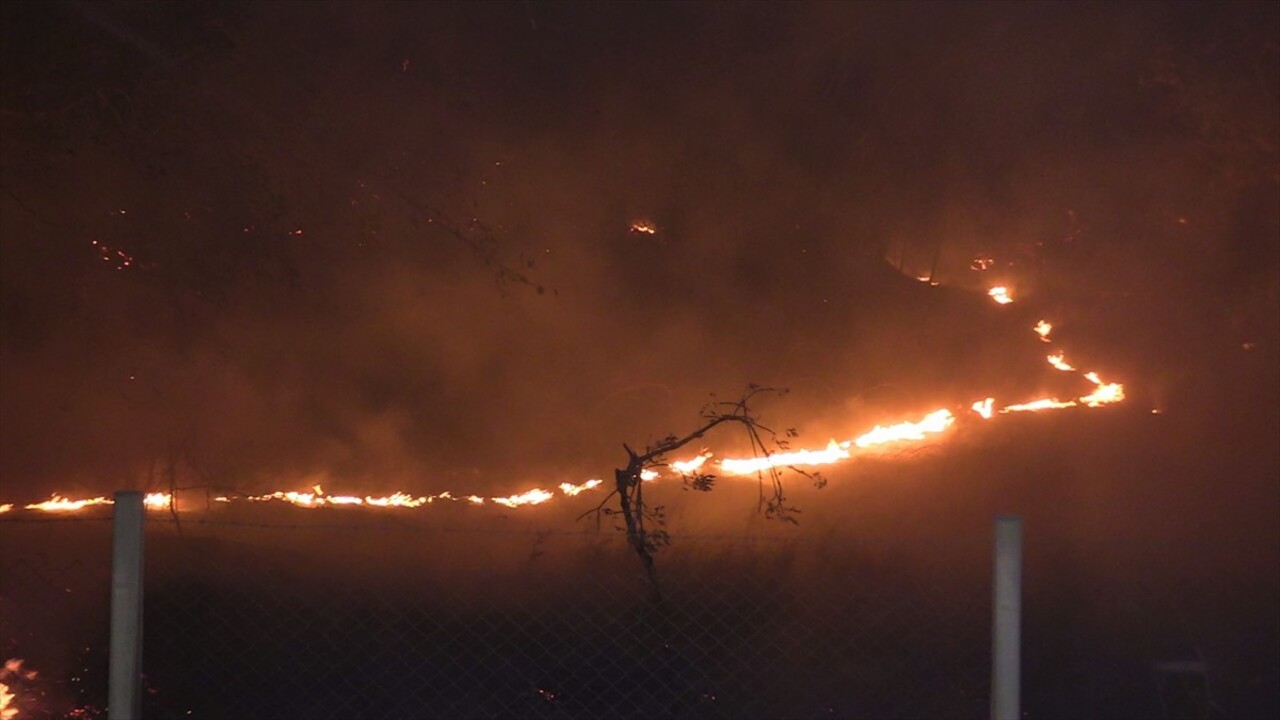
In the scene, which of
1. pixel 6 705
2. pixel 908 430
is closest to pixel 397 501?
pixel 6 705

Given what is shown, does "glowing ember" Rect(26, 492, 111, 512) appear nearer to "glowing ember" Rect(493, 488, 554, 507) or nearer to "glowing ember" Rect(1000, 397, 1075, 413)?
"glowing ember" Rect(493, 488, 554, 507)

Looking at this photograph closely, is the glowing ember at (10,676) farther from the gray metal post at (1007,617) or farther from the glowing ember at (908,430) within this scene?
the glowing ember at (908,430)

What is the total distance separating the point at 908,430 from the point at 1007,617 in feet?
12.1

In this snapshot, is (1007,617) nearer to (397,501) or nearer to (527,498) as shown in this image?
(527,498)

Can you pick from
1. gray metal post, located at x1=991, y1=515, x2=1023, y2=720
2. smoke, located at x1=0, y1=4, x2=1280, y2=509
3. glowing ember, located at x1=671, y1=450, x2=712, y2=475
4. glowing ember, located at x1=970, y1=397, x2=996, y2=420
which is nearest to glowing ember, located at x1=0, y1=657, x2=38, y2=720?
smoke, located at x1=0, y1=4, x2=1280, y2=509

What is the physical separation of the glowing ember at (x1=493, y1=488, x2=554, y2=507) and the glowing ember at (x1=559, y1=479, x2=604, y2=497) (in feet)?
0.30

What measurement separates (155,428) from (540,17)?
3.47m

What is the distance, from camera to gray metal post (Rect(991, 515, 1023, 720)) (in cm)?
336

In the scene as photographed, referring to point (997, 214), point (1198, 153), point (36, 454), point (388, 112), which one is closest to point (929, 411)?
point (997, 214)

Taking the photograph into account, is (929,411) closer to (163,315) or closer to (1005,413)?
(1005,413)

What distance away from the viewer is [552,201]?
23.8ft

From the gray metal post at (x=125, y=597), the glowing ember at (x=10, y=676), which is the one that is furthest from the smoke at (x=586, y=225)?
the gray metal post at (x=125, y=597)

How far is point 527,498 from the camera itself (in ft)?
22.5

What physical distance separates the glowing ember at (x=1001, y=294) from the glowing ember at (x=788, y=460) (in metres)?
1.37
